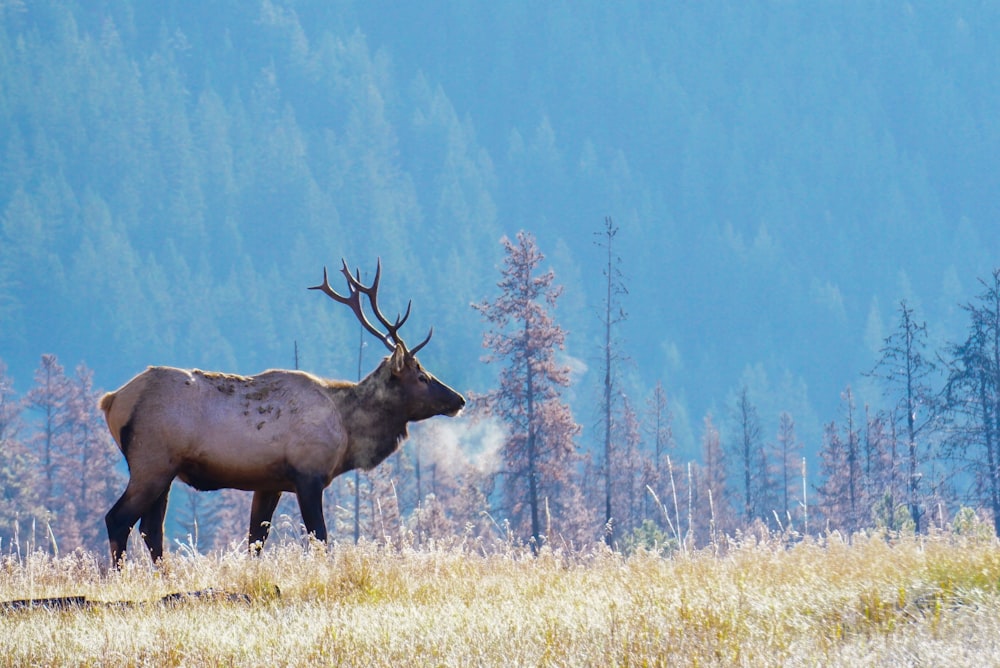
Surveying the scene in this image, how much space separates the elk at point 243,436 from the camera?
1233 centimetres

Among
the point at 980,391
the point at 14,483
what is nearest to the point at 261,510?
the point at 980,391

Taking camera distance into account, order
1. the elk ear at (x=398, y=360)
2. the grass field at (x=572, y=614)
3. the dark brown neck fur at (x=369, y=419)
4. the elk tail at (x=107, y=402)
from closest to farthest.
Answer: the grass field at (x=572, y=614), the elk tail at (x=107, y=402), the dark brown neck fur at (x=369, y=419), the elk ear at (x=398, y=360)

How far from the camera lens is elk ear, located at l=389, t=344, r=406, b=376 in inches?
569

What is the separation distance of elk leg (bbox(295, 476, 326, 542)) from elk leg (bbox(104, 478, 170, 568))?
4.40 feet

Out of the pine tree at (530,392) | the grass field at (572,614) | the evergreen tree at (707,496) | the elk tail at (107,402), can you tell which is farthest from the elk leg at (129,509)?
the evergreen tree at (707,496)

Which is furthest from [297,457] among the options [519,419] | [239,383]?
[519,419]

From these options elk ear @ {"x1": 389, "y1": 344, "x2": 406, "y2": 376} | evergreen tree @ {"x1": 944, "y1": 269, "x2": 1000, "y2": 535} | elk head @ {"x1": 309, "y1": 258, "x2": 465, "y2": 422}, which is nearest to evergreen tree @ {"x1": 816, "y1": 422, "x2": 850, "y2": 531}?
evergreen tree @ {"x1": 944, "y1": 269, "x2": 1000, "y2": 535}

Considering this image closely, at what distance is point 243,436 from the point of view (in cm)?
1281

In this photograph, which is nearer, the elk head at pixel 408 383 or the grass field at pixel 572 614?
the grass field at pixel 572 614

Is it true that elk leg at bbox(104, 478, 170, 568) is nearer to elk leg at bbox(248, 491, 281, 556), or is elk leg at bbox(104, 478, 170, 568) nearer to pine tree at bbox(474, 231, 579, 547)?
elk leg at bbox(248, 491, 281, 556)

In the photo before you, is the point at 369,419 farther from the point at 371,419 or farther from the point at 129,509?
the point at 129,509

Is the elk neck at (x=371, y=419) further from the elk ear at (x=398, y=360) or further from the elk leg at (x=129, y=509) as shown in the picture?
→ the elk leg at (x=129, y=509)

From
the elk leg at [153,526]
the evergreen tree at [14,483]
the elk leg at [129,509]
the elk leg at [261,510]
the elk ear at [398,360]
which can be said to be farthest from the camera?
the evergreen tree at [14,483]

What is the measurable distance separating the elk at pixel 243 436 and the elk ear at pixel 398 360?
22cm
